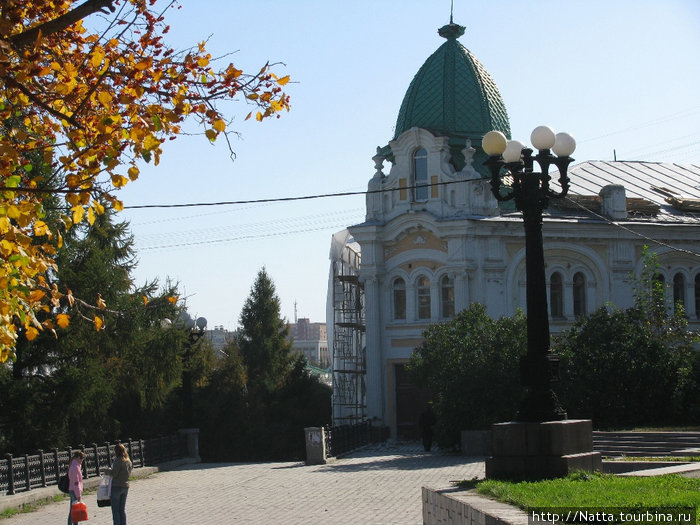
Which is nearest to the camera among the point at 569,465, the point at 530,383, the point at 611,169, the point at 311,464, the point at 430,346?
the point at 569,465

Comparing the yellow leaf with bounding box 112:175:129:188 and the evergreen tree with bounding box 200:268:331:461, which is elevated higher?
the yellow leaf with bounding box 112:175:129:188

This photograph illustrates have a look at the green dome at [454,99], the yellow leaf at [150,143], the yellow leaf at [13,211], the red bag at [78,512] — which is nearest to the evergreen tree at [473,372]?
the green dome at [454,99]

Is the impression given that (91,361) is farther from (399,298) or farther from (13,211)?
(13,211)

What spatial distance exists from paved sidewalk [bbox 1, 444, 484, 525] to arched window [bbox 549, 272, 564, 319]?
11.6m

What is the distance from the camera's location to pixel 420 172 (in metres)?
39.5

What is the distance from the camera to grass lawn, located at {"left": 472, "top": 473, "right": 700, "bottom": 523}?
366 inches

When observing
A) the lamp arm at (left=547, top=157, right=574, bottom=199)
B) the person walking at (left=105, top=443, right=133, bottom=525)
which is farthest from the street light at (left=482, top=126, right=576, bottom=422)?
the person walking at (left=105, top=443, right=133, bottom=525)

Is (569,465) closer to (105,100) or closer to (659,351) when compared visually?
(105,100)

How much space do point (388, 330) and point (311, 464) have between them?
11.4 metres

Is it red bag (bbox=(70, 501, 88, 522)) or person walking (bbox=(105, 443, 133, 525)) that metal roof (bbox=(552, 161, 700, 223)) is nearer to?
person walking (bbox=(105, 443, 133, 525))

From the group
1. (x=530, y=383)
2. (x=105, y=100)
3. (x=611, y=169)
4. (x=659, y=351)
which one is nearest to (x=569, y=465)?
(x=530, y=383)

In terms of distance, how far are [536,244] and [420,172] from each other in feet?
82.0

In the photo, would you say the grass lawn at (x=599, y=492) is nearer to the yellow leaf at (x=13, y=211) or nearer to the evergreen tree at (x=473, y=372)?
the yellow leaf at (x=13, y=211)

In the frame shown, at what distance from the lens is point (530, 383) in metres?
14.3
